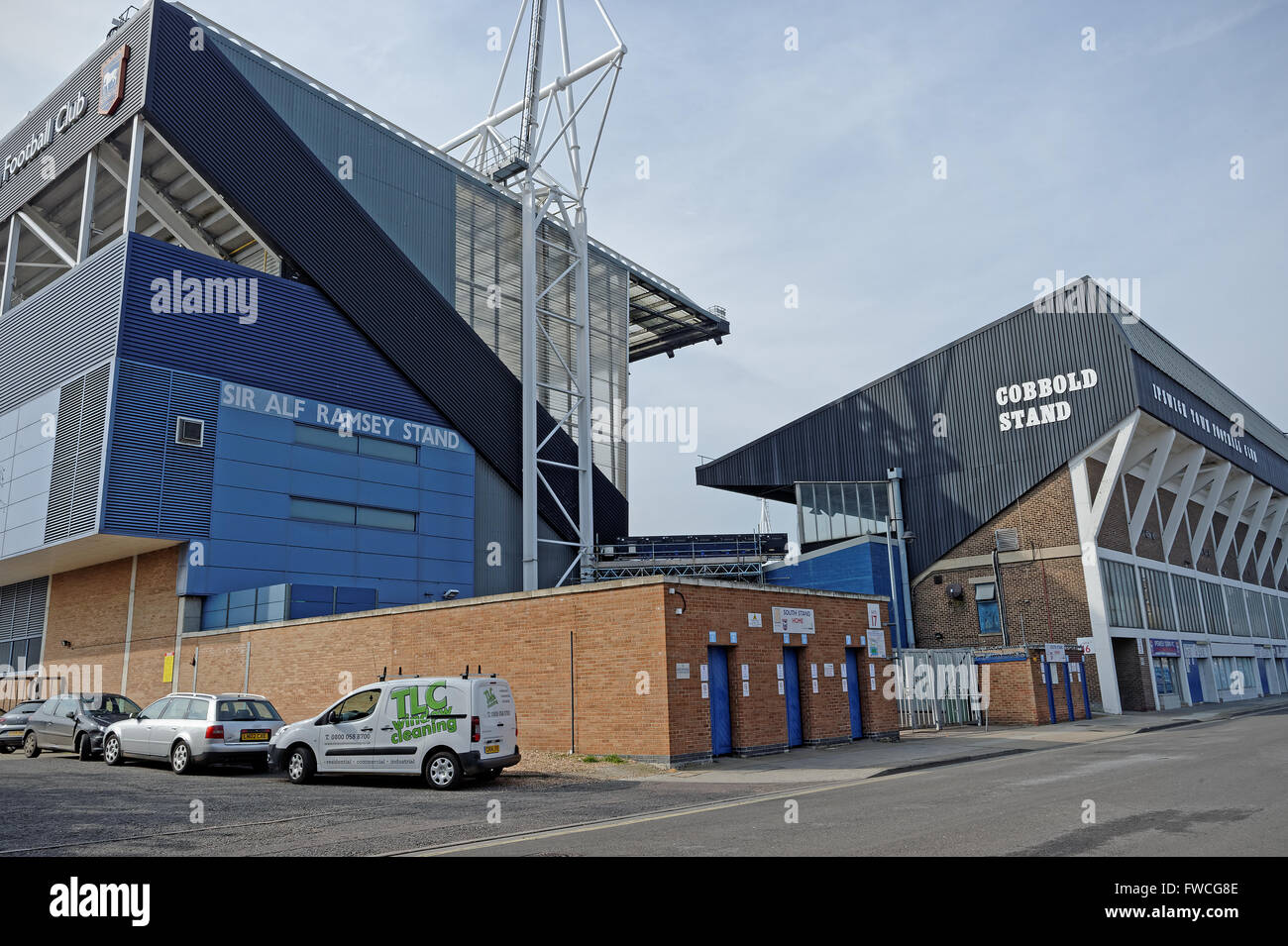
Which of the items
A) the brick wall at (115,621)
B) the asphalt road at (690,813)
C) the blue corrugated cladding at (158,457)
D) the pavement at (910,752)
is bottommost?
the pavement at (910,752)

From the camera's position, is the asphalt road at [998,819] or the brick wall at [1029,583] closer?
the asphalt road at [998,819]

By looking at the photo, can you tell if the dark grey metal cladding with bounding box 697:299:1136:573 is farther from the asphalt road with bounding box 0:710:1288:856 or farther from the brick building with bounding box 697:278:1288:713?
the asphalt road with bounding box 0:710:1288:856

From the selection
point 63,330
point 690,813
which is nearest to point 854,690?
point 690,813

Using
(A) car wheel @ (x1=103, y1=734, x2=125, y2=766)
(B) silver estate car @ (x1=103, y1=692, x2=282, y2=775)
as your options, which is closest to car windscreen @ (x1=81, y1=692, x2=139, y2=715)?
(A) car wheel @ (x1=103, y1=734, x2=125, y2=766)

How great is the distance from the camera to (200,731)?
17.7 metres

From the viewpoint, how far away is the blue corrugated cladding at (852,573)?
134ft

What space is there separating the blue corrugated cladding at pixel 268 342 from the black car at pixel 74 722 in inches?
453

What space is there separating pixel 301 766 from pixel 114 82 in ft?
86.4

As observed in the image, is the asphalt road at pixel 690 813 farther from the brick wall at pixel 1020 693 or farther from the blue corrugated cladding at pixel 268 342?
the blue corrugated cladding at pixel 268 342

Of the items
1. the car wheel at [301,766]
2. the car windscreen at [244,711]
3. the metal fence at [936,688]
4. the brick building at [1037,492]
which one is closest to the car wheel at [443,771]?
the car wheel at [301,766]

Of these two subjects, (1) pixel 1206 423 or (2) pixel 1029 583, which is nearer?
(2) pixel 1029 583

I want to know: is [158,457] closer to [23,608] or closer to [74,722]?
[74,722]
